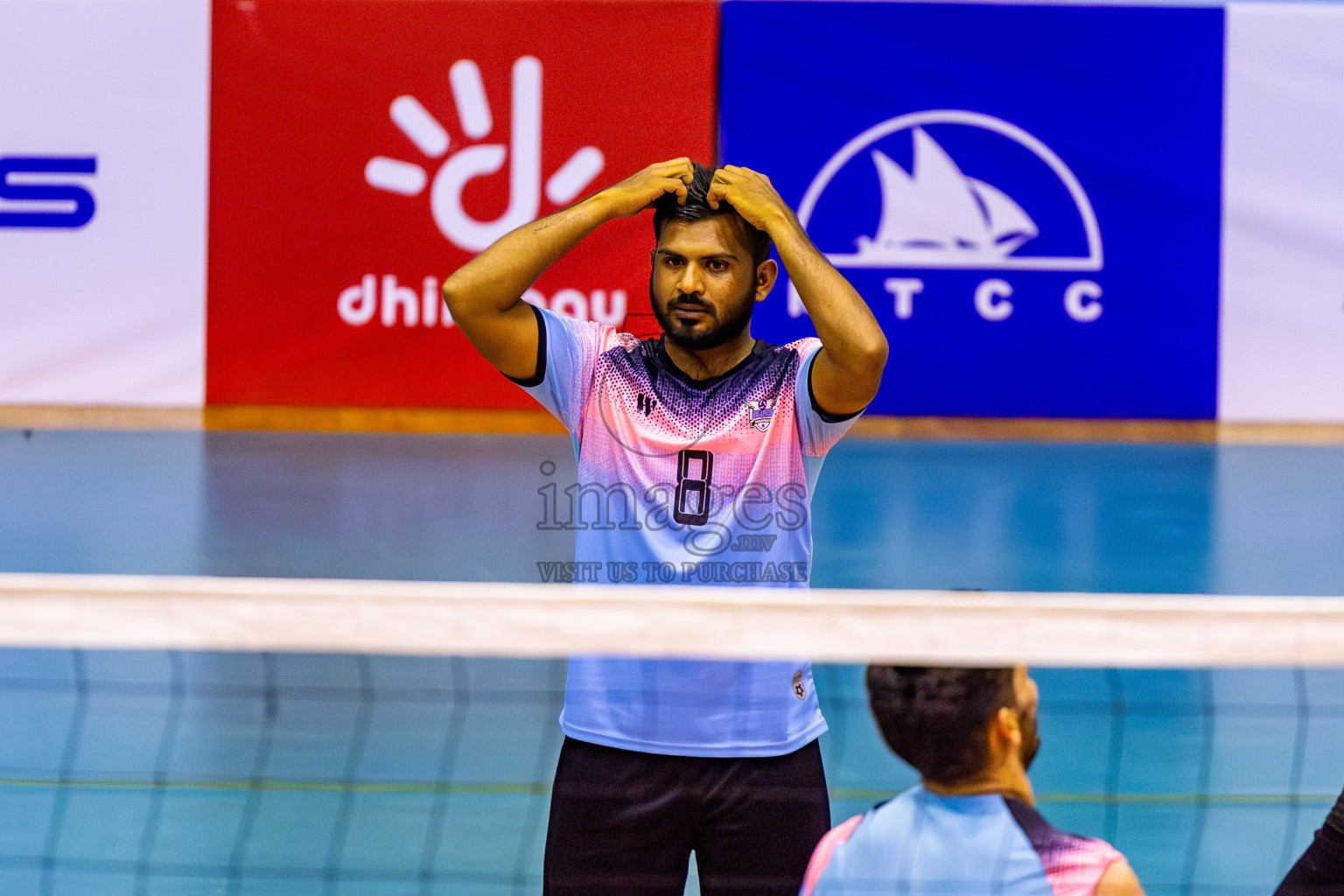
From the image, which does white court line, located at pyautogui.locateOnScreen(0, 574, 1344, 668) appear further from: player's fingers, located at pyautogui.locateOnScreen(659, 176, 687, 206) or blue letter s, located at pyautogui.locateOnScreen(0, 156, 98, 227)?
blue letter s, located at pyautogui.locateOnScreen(0, 156, 98, 227)

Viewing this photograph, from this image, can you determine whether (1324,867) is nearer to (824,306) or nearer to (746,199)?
(824,306)

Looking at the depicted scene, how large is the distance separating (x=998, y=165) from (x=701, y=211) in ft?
28.6

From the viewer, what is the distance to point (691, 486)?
2615 millimetres

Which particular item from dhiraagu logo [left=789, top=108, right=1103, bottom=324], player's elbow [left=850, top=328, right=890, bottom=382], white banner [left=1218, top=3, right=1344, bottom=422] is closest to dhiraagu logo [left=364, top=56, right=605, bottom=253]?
dhiraagu logo [left=789, top=108, right=1103, bottom=324]

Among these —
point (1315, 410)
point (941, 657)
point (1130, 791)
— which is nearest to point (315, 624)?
point (941, 657)

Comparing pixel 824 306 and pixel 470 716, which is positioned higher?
pixel 824 306

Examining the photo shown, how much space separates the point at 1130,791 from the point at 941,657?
9.48ft

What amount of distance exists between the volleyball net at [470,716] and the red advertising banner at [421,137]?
552cm

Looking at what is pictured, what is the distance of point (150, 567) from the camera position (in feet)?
22.9

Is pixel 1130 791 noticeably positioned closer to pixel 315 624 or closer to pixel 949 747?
pixel 949 747

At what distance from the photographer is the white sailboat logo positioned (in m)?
11.0

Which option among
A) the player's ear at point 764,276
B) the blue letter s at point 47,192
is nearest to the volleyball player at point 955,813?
the player's ear at point 764,276

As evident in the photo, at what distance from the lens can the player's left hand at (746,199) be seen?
2.75 meters

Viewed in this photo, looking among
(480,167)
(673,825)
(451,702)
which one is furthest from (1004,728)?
(480,167)
